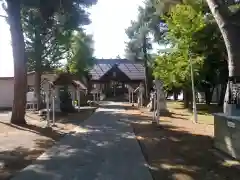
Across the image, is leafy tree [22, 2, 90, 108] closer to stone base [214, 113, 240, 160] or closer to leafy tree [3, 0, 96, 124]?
leafy tree [3, 0, 96, 124]

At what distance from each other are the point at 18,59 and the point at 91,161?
10.0 meters

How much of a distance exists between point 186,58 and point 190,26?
2.21 m

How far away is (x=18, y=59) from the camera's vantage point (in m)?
17.0

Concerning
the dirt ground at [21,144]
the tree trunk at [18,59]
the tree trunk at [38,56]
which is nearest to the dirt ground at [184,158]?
the dirt ground at [21,144]

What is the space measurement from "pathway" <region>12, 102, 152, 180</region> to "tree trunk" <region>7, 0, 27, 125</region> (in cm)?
575

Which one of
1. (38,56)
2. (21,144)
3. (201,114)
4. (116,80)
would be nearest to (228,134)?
(21,144)

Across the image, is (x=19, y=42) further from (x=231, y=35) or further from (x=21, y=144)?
(x=231, y=35)

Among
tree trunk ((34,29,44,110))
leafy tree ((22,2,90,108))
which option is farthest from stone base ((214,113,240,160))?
tree trunk ((34,29,44,110))

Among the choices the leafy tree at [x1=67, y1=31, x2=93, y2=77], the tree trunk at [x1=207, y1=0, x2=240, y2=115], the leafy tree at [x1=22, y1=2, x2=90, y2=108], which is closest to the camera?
the tree trunk at [x1=207, y1=0, x2=240, y2=115]

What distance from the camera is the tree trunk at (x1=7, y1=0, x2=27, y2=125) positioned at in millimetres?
16719

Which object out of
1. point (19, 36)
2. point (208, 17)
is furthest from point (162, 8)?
point (19, 36)

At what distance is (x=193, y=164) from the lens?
8078 millimetres

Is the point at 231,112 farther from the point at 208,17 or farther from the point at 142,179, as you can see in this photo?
the point at 208,17

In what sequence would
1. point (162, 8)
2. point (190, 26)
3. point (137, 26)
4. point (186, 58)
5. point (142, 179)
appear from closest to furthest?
1. point (142, 179)
2. point (190, 26)
3. point (186, 58)
4. point (162, 8)
5. point (137, 26)
